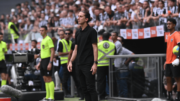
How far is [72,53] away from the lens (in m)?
6.88

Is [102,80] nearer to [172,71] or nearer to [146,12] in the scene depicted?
[172,71]

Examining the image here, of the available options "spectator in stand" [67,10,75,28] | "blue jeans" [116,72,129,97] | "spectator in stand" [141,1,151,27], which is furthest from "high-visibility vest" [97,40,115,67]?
"spectator in stand" [67,10,75,28]

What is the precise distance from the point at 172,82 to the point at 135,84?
1.03m

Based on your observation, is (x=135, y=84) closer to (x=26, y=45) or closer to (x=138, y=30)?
(x=138, y=30)

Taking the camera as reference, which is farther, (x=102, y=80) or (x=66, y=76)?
(x=66, y=76)

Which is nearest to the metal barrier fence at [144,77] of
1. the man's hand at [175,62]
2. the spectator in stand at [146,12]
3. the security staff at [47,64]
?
the man's hand at [175,62]

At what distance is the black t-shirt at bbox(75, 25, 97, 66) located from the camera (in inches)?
240

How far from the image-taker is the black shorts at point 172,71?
776cm

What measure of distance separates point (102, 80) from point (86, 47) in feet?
10.8

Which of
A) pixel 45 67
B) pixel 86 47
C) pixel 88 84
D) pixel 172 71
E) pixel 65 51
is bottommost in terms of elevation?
pixel 88 84

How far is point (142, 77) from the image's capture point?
26.7 ft

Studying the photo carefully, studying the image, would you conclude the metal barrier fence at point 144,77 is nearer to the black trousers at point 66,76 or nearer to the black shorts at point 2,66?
the black trousers at point 66,76

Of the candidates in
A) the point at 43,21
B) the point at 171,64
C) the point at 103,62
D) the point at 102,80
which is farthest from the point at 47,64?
the point at 43,21

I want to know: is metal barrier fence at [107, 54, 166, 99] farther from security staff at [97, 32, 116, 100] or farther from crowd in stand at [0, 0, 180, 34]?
crowd in stand at [0, 0, 180, 34]
